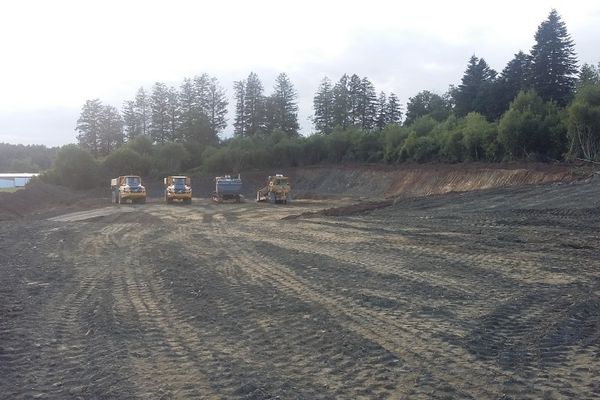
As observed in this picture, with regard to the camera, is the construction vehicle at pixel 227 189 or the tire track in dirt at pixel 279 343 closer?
the tire track in dirt at pixel 279 343

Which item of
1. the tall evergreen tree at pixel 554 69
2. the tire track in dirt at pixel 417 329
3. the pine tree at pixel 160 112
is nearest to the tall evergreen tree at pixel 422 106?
the tall evergreen tree at pixel 554 69

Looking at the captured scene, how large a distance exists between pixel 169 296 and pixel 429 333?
489 centimetres

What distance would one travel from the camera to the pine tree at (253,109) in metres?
101

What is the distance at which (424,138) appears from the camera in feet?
177

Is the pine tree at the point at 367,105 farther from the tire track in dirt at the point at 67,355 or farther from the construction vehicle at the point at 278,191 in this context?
the tire track in dirt at the point at 67,355

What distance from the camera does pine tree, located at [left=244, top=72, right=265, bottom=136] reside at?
101000mm

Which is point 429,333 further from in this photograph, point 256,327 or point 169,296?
point 169,296

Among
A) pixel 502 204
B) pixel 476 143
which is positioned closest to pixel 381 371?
pixel 502 204

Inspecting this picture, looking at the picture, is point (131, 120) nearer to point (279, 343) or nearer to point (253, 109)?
point (253, 109)

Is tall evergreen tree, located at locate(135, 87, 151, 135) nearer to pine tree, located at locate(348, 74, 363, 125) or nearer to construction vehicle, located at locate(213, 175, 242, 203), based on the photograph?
pine tree, located at locate(348, 74, 363, 125)

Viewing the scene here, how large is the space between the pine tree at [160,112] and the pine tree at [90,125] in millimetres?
8441

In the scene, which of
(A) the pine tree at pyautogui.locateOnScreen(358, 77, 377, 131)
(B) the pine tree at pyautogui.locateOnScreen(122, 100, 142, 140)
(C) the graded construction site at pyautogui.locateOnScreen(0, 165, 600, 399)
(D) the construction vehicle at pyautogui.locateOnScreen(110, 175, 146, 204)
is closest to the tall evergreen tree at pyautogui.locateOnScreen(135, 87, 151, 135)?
(B) the pine tree at pyautogui.locateOnScreen(122, 100, 142, 140)

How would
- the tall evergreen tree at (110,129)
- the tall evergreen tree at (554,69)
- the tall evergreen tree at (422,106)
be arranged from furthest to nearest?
the tall evergreen tree at (110,129) → the tall evergreen tree at (422,106) → the tall evergreen tree at (554,69)

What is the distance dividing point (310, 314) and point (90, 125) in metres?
95.0
